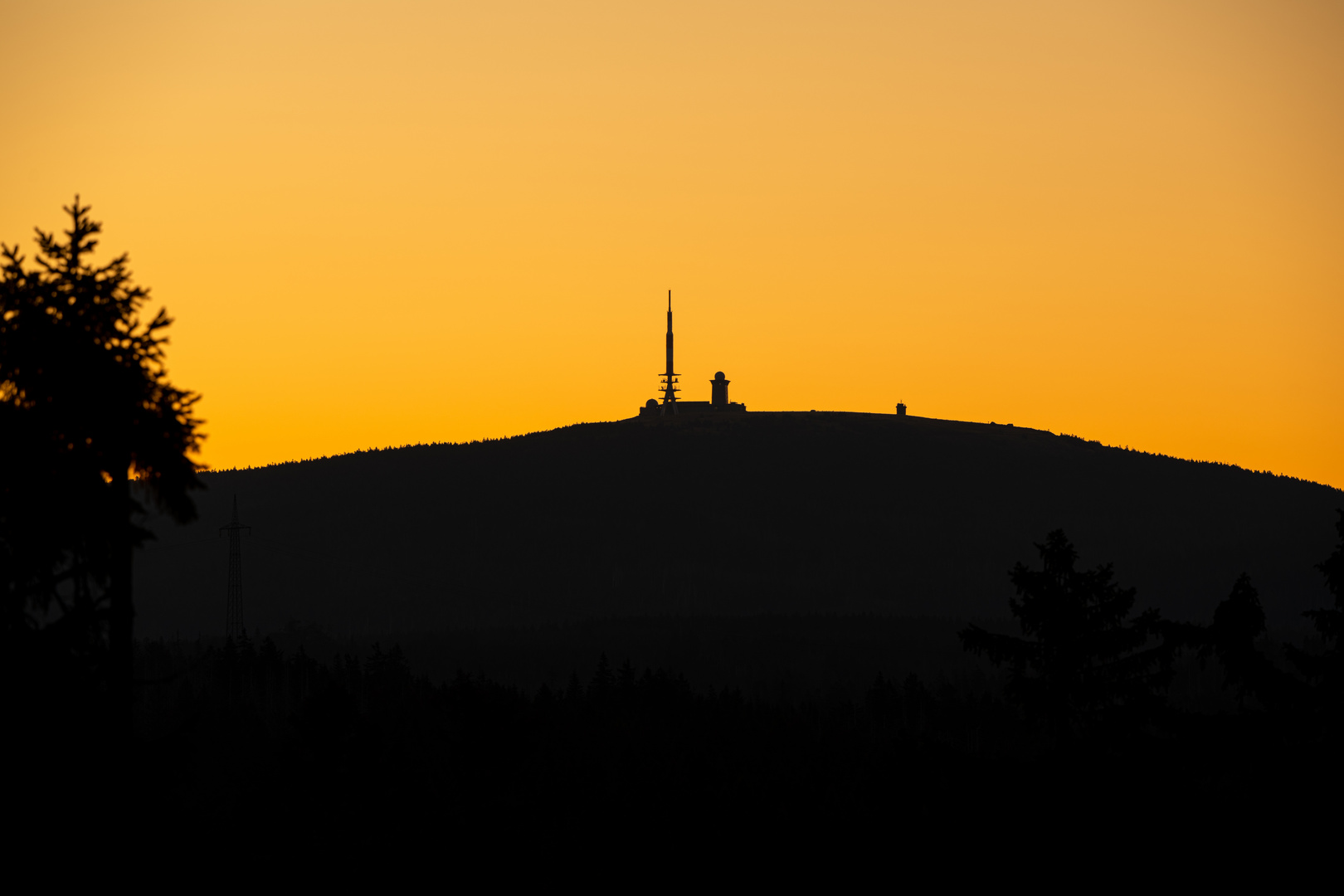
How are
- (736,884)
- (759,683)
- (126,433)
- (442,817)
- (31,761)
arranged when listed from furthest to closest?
(759,683) < (736,884) < (442,817) < (126,433) < (31,761)

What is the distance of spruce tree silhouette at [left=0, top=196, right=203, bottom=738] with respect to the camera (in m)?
21.8

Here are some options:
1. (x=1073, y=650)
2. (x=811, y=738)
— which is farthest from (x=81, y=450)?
(x=811, y=738)

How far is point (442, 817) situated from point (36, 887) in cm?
3095

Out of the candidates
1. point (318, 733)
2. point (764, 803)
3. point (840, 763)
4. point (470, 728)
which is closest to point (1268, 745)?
point (318, 733)

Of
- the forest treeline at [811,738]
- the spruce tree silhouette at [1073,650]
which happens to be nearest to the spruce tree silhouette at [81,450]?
the forest treeline at [811,738]

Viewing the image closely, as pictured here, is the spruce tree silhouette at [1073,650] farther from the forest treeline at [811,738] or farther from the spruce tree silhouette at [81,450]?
the spruce tree silhouette at [81,450]

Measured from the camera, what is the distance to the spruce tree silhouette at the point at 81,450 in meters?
21.8

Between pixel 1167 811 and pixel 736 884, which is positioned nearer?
pixel 1167 811

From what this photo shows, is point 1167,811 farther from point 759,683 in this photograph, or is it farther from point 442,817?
point 759,683

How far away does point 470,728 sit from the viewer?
72.6 m

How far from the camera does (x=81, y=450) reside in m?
23.0

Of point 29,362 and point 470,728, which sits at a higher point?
point 29,362

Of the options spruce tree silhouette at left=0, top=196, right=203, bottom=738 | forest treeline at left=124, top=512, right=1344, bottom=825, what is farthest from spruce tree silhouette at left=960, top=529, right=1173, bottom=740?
spruce tree silhouette at left=0, top=196, right=203, bottom=738

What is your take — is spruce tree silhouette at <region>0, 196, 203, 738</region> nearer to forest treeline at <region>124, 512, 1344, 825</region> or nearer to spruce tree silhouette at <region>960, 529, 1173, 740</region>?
forest treeline at <region>124, 512, 1344, 825</region>
